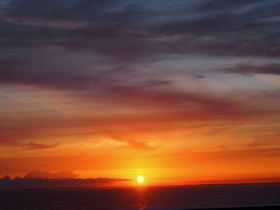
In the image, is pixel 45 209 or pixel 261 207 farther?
pixel 45 209

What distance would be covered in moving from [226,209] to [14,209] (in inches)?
2350

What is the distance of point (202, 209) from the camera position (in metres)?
9.52

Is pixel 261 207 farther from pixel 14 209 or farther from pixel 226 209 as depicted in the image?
pixel 14 209

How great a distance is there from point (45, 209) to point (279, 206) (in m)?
57.8

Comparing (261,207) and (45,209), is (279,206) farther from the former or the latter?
(45,209)

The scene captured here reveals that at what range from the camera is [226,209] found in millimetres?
9844

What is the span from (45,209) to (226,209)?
57307 mm

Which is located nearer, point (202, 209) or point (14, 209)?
point (202, 209)

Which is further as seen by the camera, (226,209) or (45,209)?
(45,209)

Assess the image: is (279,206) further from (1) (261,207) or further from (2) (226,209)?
(2) (226,209)

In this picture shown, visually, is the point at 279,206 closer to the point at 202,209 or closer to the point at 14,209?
the point at 202,209

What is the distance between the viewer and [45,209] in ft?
210

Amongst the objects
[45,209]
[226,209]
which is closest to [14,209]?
[45,209]

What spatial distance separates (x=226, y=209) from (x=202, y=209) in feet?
2.11
